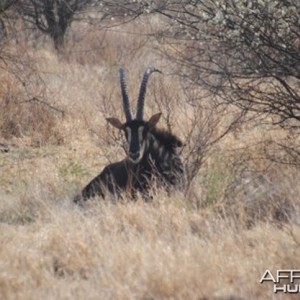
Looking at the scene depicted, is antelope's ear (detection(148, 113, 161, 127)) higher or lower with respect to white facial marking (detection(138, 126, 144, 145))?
higher

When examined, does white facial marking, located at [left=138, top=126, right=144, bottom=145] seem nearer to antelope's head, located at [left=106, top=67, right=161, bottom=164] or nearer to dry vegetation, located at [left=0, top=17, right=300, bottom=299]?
antelope's head, located at [left=106, top=67, right=161, bottom=164]

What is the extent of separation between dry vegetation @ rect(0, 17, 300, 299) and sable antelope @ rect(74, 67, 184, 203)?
0.91 ft

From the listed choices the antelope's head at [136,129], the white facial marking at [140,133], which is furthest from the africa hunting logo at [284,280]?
the white facial marking at [140,133]

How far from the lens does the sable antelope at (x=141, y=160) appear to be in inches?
354

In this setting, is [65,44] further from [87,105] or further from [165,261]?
[165,261]

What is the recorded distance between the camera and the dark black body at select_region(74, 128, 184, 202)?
8.94m

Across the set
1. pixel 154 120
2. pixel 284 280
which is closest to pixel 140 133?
pixel 154 120

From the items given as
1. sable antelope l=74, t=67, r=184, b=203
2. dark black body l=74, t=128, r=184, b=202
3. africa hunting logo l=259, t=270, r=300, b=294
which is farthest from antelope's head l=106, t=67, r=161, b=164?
africa hunting logo l=259, t=270, r=300, b=294

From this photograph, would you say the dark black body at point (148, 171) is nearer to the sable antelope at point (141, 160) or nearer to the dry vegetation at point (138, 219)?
the sable antelope at point (141, 160)

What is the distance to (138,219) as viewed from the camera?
7320mm

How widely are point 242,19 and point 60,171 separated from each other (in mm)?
3863

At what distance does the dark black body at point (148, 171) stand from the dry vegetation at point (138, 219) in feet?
0.82

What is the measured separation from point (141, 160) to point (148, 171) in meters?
Answer: 0.17

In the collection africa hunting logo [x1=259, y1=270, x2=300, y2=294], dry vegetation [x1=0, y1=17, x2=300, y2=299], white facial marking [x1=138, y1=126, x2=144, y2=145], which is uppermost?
white facial marking [x1=138, y1=126, x2=144, y2=145]
